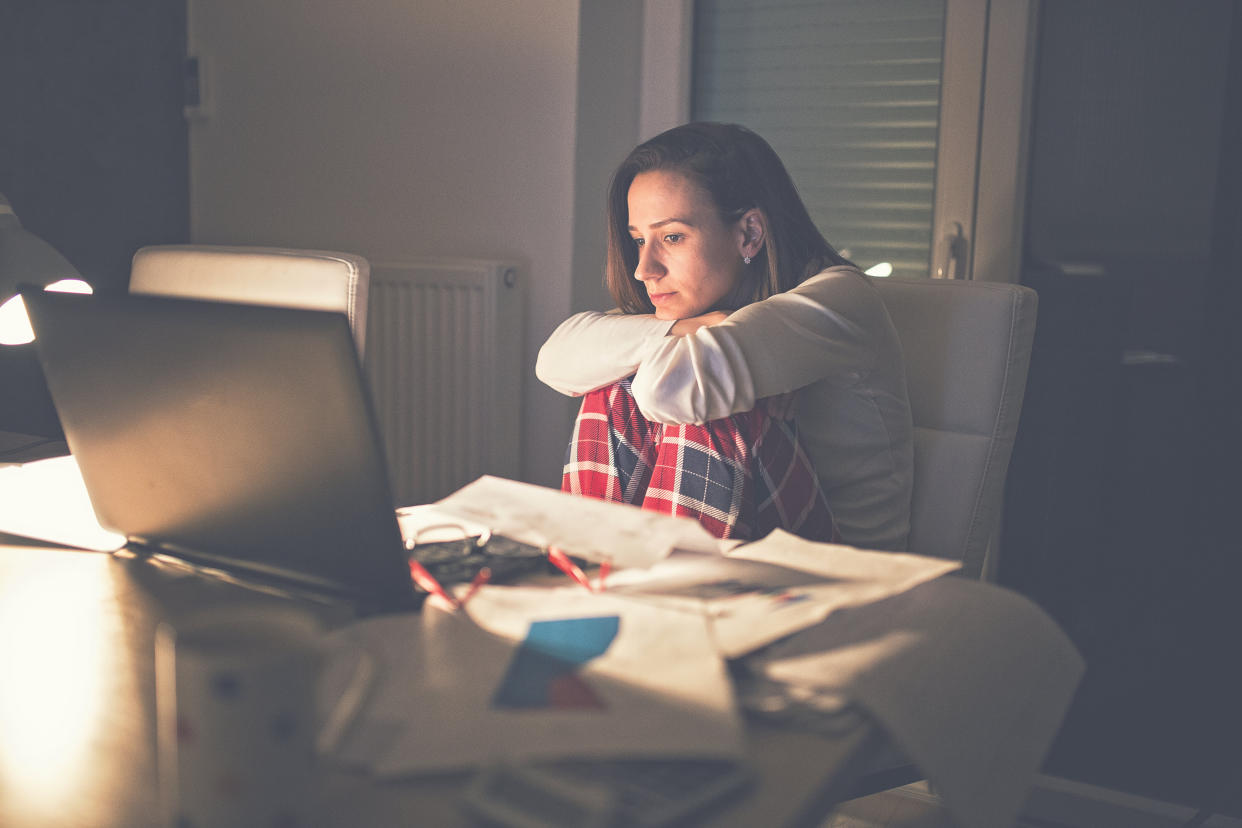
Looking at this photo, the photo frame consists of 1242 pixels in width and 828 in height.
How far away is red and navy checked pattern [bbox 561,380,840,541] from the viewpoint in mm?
1166

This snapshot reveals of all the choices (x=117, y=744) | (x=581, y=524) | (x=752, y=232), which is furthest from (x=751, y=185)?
(x=117, y=744)

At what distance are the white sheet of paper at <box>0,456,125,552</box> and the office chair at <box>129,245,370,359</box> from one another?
263 mm

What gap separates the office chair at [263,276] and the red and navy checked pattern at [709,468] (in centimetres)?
32

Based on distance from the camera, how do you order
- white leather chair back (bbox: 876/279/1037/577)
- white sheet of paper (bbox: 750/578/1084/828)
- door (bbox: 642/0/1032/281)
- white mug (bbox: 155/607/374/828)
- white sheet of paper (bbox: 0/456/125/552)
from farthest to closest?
1. door (bbox: 642/0/1032/281)
2. white leather chair back (bbox: 876/279/1037/577)
3. white sheet of paper (bbox: 0/456/125/552)
4. white sheet of paper (bbox: 750/578/1084/828)
5. white mug (bbox: 155/607/374/828)

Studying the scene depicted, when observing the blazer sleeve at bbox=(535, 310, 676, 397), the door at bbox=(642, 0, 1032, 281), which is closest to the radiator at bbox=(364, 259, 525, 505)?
the door at bbox=(642, 0, 1032, 281)

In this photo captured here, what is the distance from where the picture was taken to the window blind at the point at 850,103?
2188mm

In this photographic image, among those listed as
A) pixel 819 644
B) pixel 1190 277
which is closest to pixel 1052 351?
pixel 1190 277

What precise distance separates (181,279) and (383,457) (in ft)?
3.30

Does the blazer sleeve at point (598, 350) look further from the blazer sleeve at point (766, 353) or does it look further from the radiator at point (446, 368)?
the radiator at point (446, 368)

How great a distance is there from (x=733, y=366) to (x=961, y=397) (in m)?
0.34

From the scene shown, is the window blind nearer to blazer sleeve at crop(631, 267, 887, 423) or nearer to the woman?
the woman

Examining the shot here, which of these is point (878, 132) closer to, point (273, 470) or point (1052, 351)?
point (1052, 351)

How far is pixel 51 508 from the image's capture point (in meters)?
1.04

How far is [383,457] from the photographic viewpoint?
689 mm
